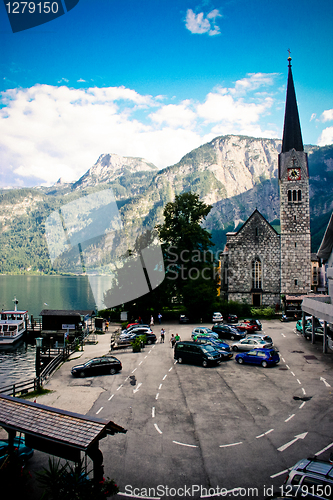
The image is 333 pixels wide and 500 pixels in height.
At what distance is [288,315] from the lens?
49.2 m

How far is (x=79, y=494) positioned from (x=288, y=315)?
46.4 metres

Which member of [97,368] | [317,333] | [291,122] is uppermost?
[291,122]

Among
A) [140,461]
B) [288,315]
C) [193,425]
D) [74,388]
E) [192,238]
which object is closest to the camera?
[140,461]

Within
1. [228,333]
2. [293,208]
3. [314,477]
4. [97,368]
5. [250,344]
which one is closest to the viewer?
[314,477]

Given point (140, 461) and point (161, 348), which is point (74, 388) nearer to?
point (140, 461)

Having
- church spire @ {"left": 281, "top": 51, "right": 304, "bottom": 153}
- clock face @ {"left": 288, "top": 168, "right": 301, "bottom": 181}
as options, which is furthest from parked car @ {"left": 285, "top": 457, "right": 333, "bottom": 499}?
church spire @ {"left": 281, "top": 51, "right": 304, "bottom": 153}

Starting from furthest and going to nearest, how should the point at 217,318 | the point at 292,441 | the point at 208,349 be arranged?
the point at 217,318, the point at 208,349, the point at 292,441

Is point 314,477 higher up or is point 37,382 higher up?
point 314,477

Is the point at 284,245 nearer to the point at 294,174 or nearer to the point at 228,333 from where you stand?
the point at 294,174

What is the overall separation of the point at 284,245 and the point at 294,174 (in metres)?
12.4

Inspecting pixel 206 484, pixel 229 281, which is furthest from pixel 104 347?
pixel 229 281

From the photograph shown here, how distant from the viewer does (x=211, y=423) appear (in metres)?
14.3

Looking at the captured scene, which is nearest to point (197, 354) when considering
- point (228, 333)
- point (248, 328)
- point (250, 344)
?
point (250, 344)

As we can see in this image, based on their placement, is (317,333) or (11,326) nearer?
(317,333)
